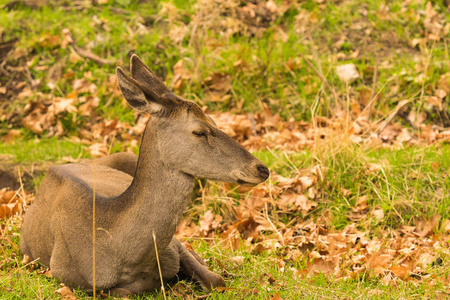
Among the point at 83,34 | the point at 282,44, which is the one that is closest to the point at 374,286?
the point at 282,44

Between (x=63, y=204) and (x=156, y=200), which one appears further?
(x=63, y=204)

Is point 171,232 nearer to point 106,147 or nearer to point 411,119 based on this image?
point 106,147

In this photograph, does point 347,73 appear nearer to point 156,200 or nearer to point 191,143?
point 191,143

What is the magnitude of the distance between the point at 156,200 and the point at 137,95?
0.69 metres

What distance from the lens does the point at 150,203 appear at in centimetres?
358

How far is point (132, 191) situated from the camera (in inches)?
146

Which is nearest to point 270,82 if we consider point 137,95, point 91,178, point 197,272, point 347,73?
point 347,73

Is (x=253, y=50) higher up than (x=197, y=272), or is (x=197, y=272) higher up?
(x=253, y=50)

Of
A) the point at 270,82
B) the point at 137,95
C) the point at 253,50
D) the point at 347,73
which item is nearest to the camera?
the point at 137,95

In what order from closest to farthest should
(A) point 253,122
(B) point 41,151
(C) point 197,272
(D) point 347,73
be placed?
(C) point 197,272, (B) point 41,151, (A) point 253,122, (D) point 347,73

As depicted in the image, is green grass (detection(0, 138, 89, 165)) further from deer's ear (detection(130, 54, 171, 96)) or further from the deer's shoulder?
deer's ear (detection(130, 54, 171, 96))

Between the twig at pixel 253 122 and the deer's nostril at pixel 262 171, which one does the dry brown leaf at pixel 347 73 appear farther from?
the deer's nostril at pixel 262 171

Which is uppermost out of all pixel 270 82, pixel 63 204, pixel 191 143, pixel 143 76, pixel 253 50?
pixel 143 76

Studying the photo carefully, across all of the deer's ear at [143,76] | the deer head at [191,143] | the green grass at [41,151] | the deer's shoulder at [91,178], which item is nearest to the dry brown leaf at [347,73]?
the green grass at [41,151]
